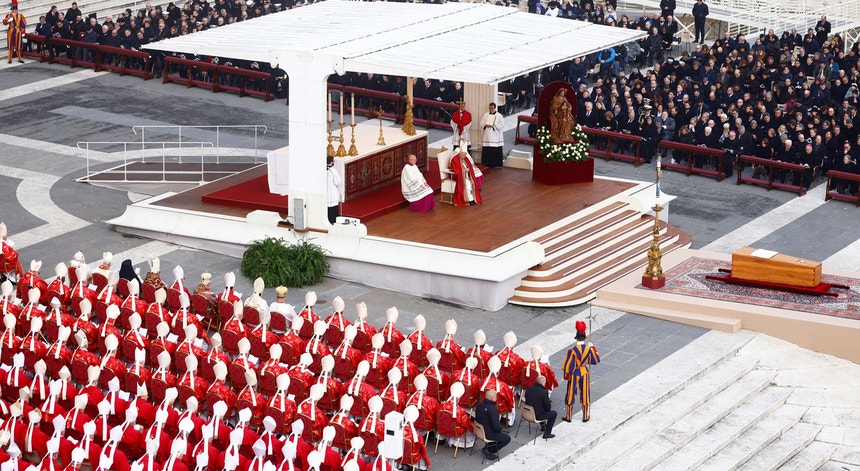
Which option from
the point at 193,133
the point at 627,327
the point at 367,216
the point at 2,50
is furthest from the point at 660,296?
the point at 2,50

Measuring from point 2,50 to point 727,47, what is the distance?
19.4 m

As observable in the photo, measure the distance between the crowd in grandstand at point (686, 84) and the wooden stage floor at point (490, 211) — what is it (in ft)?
14.3

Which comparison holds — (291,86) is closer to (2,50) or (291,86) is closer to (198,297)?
(198,297)

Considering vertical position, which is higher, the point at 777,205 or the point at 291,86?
the point at 291,86

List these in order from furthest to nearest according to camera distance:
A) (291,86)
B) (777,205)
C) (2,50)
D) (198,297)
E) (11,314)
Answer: (2,50)
(777,205)
(291,86)
(198,297)
(11,314)

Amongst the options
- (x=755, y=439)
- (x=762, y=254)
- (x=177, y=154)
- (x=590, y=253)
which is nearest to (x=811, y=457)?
(x=755, y=439)

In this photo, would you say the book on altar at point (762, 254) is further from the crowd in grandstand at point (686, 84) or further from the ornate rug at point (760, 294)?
the crowd in grandstand at point (686, 84)

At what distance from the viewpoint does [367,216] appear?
92.1ft

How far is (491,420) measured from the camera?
66.1ft

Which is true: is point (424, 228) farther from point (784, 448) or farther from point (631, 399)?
point (784, 448)

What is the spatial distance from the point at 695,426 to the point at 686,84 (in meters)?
15.9

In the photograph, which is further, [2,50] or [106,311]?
[2,50]

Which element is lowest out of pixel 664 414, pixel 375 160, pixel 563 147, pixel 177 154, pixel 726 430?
pixel 726 430

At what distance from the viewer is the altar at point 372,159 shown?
2861cm
